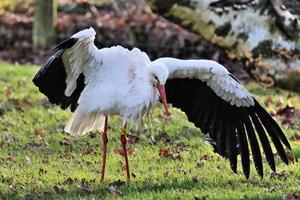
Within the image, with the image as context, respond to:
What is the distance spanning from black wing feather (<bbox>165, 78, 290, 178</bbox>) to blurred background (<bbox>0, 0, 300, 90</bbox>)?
4.75 ft

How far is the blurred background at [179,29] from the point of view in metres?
8.69

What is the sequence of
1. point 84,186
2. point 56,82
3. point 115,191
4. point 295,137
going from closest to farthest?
point 115,191 → point 84,186 → point 56,82 → point 295,137

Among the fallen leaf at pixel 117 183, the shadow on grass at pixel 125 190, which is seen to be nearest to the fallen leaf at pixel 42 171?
the shadow on grass at pixel 125 190

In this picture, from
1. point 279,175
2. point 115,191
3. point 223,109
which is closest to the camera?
point 115,191

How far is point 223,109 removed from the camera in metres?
7.37

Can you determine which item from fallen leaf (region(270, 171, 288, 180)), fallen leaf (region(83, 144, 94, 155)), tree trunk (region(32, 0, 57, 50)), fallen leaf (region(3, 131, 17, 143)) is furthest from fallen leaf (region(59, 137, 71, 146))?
tree trunk (region(32, 0, 57, 50))

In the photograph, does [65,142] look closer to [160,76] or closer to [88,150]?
[88,150]

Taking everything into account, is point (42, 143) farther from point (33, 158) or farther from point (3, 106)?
point (3, 106)

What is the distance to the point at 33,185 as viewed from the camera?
21.8ft

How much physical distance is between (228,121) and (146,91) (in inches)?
33.4

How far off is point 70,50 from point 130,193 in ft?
4.52

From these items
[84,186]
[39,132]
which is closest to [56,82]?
[84,186]

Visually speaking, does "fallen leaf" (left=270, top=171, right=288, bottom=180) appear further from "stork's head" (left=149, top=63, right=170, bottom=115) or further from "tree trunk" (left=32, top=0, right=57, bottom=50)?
"tree trunk" (left=32, top=0, right=57, bottom=50)

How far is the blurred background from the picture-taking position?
869 cm
